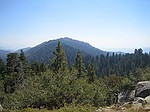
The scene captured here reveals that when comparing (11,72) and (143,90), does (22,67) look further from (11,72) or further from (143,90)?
(143,90)

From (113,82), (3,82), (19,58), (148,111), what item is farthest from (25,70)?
(148,111)

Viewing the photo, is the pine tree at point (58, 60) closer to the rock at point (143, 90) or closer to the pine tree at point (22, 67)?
the pine tree at point (22, 67)

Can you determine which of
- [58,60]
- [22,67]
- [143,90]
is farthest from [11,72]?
[143,90]

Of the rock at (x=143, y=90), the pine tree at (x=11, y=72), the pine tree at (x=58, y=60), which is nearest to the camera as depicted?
the rock at (x=143, y=90)

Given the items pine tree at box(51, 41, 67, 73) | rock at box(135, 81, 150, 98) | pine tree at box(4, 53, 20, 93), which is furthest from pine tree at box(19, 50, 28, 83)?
rock at box(135, 81, 150, 98)

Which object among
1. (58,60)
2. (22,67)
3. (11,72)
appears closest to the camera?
(58,60)

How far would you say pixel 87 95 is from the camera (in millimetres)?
14125

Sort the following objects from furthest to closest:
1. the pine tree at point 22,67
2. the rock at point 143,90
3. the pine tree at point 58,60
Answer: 1. the pine tree at point 22,67
2. the pine tree at point 58,60
3. the rock at point 143,90

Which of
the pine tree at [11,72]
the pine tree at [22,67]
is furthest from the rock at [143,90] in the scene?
the pine tree at [22,67]

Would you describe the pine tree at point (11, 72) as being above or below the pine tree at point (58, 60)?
below

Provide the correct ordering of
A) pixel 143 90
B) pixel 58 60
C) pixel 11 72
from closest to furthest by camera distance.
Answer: pixel 143 90 < pixel 58 60 < pixel 11 72

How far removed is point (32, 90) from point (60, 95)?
1.89 meters

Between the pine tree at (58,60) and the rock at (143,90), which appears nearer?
the rock at (143,90)

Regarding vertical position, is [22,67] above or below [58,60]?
below
